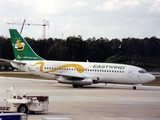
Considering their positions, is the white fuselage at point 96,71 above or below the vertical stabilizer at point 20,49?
below

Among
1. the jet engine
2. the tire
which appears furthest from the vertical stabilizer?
the tire

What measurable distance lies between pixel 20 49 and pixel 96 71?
40.8 feet

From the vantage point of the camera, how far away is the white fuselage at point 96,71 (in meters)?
58.9

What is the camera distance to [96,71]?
196ft

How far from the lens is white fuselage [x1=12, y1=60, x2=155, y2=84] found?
58.9 metres

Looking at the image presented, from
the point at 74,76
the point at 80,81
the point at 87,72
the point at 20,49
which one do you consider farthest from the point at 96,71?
the point at 20,49

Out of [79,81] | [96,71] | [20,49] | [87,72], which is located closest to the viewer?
[79,81]

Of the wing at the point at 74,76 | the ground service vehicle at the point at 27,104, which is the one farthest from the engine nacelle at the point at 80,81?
the ground service vehicle at the point at 27,104

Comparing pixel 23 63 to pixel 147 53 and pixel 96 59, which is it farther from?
pixel 96 59

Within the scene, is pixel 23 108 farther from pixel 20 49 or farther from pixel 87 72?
pixel 20 49

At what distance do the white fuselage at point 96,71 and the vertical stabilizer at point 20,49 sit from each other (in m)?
2.13

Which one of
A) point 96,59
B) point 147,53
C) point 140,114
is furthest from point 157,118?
point 96,59

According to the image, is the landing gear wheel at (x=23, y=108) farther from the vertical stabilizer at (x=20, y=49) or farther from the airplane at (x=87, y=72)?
the vertical stabilizer at (x=20, y=49)

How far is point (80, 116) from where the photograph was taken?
28.0 m
